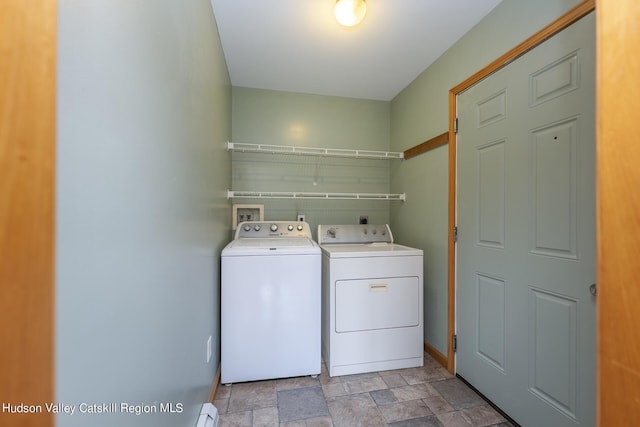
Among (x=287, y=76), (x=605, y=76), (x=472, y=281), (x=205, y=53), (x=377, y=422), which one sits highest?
(x=287, y=76)

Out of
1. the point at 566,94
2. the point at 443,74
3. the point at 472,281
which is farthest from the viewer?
the point at 443,74

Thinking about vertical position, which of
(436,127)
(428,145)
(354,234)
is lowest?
(354,234)

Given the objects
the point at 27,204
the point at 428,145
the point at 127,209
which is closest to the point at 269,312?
the point at 127,209

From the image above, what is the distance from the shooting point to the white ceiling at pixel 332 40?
61.5 inches

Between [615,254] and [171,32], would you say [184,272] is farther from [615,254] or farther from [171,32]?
[615,254]

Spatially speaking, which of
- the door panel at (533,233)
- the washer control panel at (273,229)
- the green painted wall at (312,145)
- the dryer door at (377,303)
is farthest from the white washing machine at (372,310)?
the green painted wall at (312,145)

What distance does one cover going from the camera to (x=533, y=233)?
4.31 ft

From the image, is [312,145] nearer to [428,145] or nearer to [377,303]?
[428,145]

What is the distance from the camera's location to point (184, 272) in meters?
1.04

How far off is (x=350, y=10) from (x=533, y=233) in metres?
1.58

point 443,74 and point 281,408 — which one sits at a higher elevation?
point 443,74

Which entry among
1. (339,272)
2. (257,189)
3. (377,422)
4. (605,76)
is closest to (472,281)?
(339,272)

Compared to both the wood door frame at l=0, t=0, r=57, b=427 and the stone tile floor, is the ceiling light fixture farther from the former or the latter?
the stone tile floor

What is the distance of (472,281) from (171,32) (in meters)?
2.09
